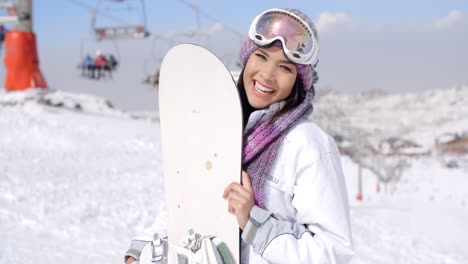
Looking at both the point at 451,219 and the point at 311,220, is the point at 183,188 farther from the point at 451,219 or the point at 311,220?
the point at 451,219

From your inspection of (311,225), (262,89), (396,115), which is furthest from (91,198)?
(396,115)

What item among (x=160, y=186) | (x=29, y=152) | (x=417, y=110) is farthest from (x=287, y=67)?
(x=417, y=110)

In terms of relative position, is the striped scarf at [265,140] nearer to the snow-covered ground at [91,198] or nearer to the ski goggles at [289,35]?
the ski goggles at [289,35]

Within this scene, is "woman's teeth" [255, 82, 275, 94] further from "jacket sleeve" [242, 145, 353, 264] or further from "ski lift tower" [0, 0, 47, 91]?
"ski lift tower" [0, 0, 47, 91]

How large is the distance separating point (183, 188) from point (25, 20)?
12.3 meters

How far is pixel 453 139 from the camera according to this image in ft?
95.8

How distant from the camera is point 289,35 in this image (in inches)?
56.1

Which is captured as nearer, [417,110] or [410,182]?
[410,182]

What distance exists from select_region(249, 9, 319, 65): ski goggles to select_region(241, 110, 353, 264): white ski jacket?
20 cm

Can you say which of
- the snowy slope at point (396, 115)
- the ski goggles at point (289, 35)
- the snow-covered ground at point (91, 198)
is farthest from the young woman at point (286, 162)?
the snowy slope at point (396, 115)

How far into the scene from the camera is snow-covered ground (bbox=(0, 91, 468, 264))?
400 centimetres

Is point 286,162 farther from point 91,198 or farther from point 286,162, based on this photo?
point 91,198

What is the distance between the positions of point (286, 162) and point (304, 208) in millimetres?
134

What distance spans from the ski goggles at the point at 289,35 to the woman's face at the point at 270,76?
28 millimetres
